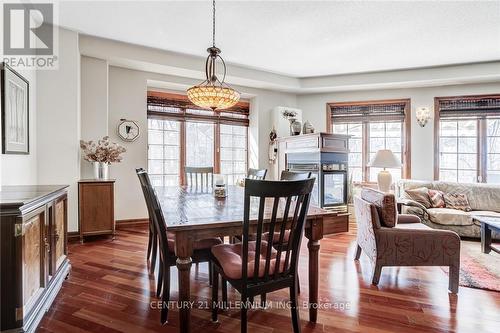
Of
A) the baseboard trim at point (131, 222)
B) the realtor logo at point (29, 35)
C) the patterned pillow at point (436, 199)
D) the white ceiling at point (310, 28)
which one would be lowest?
the baseboard trim at point (131, 222)

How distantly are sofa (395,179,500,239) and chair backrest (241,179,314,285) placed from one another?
2.91 m

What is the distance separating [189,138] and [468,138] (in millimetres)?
5122

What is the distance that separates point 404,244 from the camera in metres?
2.35

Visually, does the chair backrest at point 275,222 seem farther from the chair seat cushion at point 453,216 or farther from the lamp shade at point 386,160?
the chair seat cushion at point 453,216

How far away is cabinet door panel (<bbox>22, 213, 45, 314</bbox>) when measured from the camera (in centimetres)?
156

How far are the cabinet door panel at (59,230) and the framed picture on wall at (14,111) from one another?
2.22ft

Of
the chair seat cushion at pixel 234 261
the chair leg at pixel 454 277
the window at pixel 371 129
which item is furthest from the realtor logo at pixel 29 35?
the window at pixel 371 129

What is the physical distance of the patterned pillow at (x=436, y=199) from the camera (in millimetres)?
4113

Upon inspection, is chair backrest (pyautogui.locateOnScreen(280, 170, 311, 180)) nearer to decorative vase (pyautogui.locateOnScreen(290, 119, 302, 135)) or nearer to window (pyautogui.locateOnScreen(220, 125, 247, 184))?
decorative vase (pyautogui.locateOnScreen(290, 119, 302, 135))

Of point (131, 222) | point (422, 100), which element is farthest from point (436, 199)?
point (131, 222)

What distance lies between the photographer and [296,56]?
4.26 m

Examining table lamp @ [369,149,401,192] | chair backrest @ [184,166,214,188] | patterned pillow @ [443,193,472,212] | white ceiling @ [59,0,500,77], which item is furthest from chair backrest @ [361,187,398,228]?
patterned pillow @ [443,193,472,212]

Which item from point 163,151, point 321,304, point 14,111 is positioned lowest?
point 321,304

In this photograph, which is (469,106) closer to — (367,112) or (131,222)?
(367,112)
